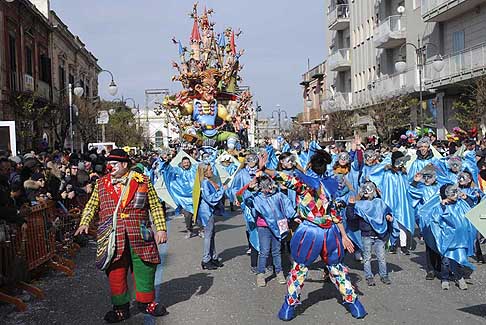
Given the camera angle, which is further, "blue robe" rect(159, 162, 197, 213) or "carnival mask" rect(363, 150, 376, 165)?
"blue robe" rect(159, 162, 197, 213)

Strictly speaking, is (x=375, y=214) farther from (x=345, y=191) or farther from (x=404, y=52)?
(x=404, y=52)

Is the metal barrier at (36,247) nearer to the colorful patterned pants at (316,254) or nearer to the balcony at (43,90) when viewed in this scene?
the colorful patterned pants at (316,254)

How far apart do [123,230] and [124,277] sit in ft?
1.68

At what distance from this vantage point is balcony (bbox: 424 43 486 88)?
24.0 metres

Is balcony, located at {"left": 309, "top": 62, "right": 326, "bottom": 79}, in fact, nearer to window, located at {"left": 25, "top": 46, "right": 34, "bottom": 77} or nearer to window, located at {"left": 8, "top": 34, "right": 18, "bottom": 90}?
window, located at {"left": 25, "top": 46, "right": 34, "bottom": 77}

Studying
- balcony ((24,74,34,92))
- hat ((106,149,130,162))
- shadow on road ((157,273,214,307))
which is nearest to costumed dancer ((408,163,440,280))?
shadow on road ((157,273,214,307))

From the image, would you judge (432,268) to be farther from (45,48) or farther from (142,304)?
(45,48)

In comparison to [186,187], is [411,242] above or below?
below

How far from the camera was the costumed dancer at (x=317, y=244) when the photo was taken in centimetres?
637

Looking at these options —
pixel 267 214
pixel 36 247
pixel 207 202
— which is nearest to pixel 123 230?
pixel 267 214

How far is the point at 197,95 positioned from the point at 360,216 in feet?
48.4

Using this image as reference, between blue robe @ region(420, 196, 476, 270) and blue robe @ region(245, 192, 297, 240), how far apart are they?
176cm

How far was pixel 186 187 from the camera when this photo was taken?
42.0ft

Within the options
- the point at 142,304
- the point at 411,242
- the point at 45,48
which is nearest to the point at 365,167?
the point at 411,242
